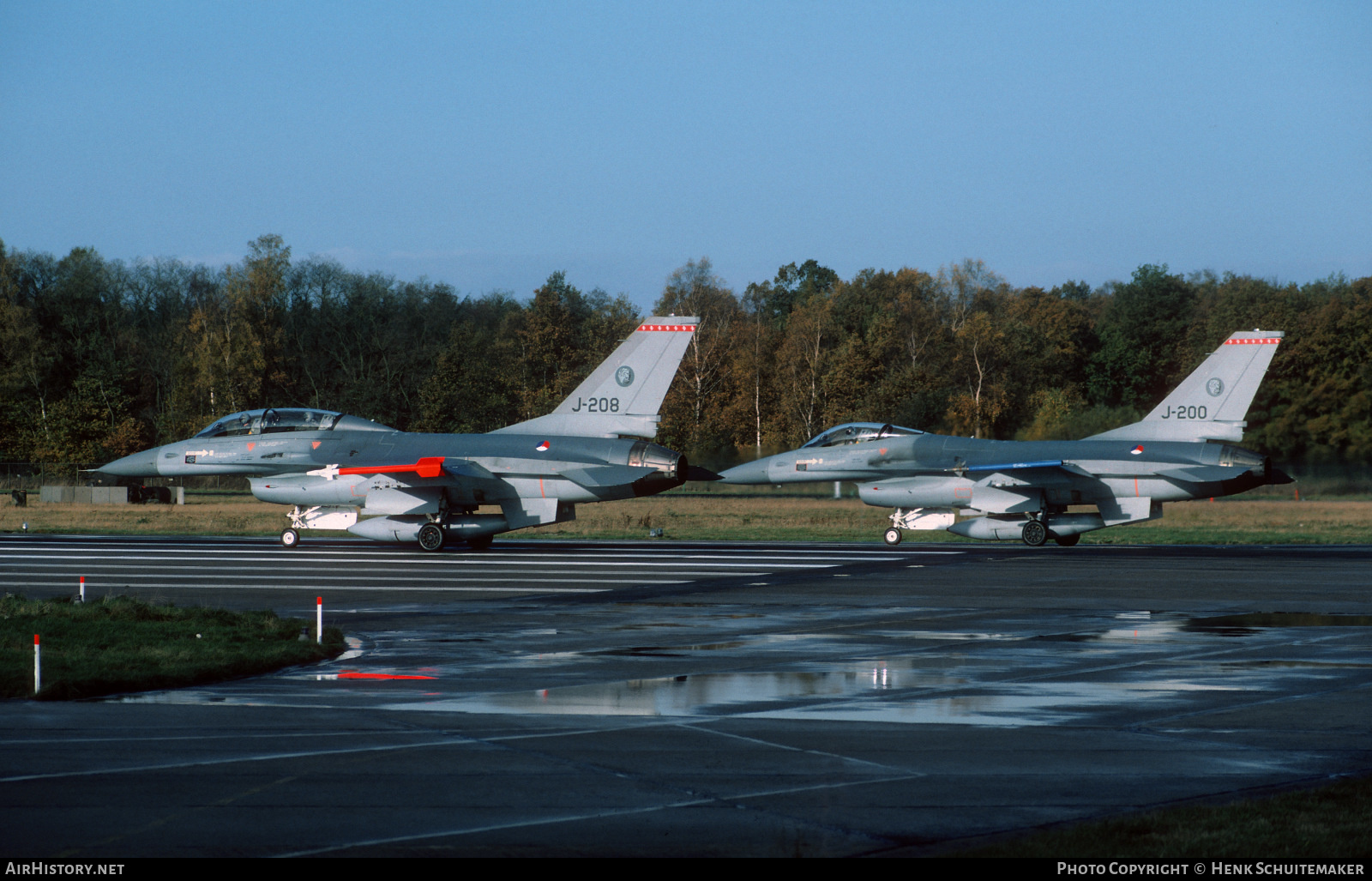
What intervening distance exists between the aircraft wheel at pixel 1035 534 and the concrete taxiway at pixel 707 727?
36.5 feet

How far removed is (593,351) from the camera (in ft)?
239

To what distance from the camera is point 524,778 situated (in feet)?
25.1

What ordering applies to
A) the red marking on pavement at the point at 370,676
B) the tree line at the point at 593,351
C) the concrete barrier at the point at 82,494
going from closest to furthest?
1. the red marking on pavement at the point at 370,676
2. the concrete barrier at the point at 82,494
3. the tree line at the point at 593,351

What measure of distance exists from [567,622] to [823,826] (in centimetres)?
999

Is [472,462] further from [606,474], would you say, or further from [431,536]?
[606,474]

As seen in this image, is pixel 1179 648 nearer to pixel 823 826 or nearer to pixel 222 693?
pixel 823 826

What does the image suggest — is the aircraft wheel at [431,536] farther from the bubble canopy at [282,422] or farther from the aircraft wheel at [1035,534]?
the aircraft wheel at [1035,534]

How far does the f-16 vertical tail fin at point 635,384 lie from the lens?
29.5 meters

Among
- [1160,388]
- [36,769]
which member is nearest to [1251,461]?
[36,769]

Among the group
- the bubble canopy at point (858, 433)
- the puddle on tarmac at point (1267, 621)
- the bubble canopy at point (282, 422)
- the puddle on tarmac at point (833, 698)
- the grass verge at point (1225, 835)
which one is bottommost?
the puddle on tarmac at point (1267, 621)

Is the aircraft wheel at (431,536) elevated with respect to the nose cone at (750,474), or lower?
lower

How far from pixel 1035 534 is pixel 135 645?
891 inches

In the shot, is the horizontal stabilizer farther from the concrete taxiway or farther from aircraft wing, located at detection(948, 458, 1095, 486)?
the concrete taxiway

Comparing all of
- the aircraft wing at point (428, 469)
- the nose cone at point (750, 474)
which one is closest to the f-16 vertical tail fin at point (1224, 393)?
the nose cone at point (750, 474)
